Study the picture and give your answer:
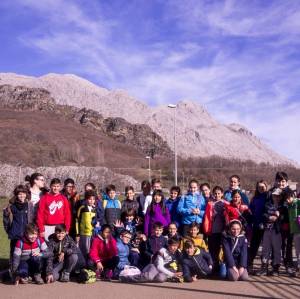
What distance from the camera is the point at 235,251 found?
7.84 m

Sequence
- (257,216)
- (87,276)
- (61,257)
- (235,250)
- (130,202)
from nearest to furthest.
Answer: (87,276) → (61,257) → (235,250) → (257,216) → (130,202)

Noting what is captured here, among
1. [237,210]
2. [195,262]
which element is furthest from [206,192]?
[195,262]

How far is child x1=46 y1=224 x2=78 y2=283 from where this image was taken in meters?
7.43

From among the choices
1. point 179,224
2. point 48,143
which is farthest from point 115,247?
point 48,143

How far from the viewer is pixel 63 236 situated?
775 centimetres

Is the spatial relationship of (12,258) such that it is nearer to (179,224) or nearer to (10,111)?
(179,224)

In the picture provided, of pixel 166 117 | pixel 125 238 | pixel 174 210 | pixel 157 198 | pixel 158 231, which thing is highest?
pixel 166 117

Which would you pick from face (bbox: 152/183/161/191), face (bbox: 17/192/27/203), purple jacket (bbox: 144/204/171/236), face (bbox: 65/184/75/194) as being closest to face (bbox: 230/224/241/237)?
purple jacket (bbox: 144/204/171/236)

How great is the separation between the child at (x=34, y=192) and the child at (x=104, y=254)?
1.10 metres

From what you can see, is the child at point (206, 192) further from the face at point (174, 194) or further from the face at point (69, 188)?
the face at point (69, 188)

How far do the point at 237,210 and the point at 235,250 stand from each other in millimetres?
728

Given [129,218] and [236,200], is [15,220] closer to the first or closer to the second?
[129,218]

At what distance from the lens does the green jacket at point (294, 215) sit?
7.94m

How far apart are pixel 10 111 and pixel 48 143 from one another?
2189 centimetres
